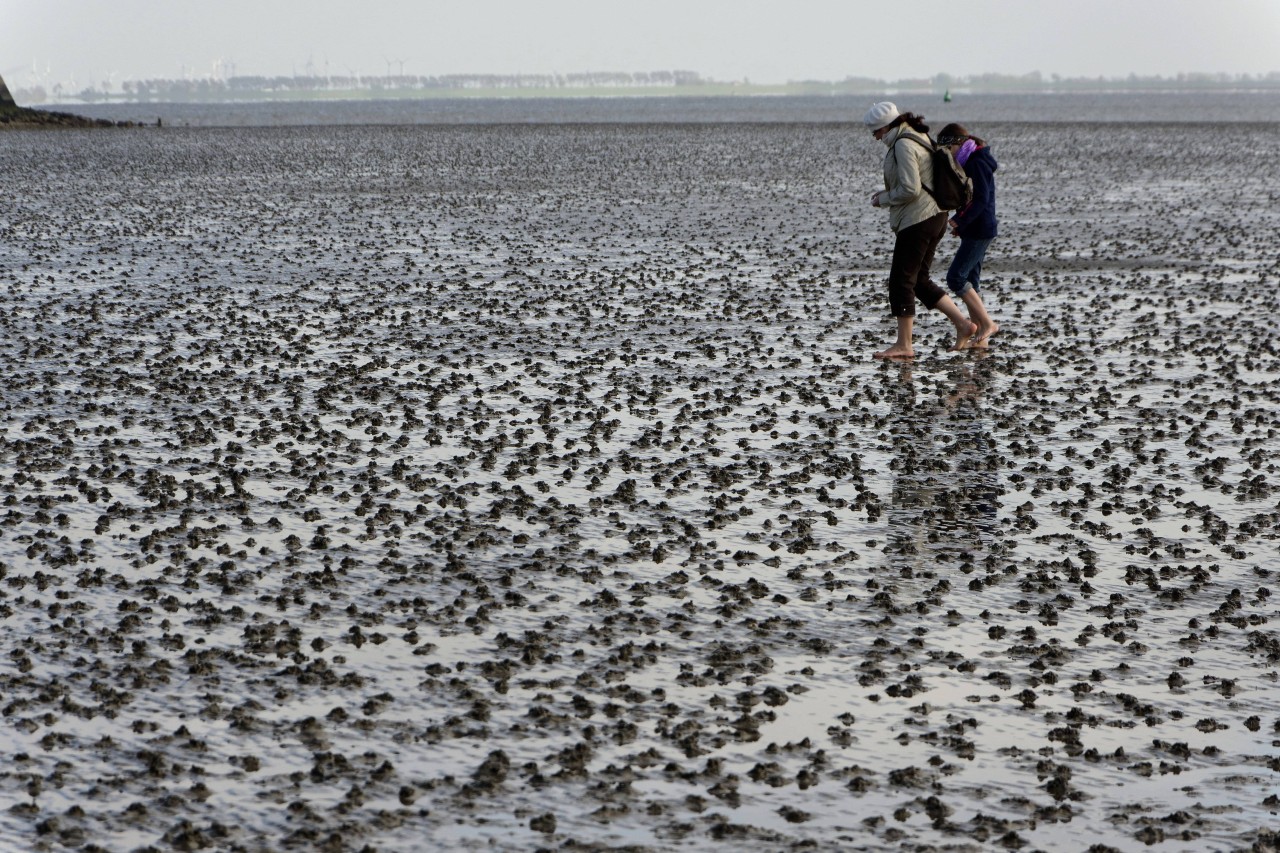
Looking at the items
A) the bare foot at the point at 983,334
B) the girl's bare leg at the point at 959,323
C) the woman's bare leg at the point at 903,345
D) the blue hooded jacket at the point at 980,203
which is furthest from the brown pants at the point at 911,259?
the bare foot at the point at 983,334

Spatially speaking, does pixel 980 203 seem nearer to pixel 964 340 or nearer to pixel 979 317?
pixel 979 317

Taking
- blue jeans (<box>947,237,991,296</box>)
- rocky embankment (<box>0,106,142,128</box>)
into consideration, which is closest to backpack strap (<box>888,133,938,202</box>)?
blue jeans (<box>947,237,991,296</box>)

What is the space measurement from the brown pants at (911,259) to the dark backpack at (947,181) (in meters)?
0.18

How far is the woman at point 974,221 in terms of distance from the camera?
15266 mm

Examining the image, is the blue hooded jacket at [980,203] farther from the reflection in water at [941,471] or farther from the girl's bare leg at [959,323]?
the reflection in water at [941,471]

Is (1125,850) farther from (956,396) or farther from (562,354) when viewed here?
(562,354)

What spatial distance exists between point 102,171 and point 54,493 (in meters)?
44.8

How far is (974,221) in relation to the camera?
15742 millimetres

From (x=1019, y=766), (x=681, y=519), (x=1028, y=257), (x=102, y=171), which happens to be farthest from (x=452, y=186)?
(x=1019, y=766)

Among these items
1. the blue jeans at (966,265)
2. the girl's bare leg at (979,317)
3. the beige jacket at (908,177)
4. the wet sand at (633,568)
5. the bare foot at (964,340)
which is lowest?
the wet sand at (633,568)

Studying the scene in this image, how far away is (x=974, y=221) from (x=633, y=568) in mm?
8033

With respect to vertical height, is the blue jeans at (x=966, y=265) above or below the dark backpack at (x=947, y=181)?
below

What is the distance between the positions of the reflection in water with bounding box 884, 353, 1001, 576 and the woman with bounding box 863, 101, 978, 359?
0.78 metres

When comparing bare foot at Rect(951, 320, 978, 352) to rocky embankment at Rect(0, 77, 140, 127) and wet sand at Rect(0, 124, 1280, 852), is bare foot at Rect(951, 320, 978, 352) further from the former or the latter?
rocky embankment at Rect(0, 77, 140, 127)
